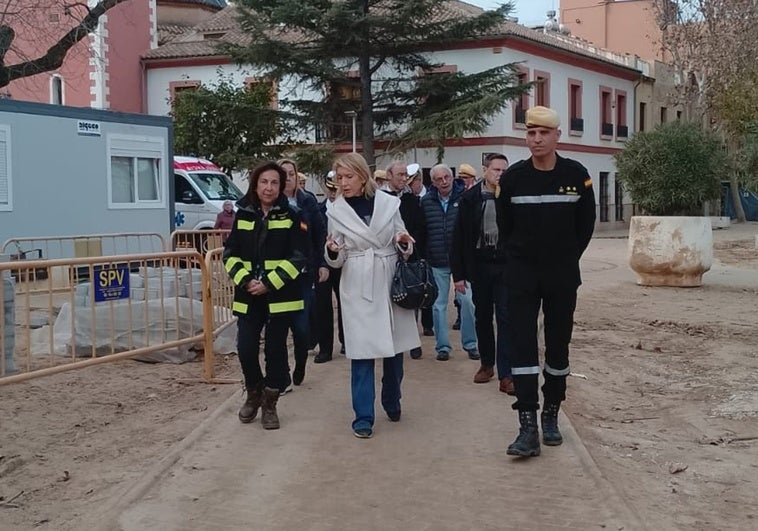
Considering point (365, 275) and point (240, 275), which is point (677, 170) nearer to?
point (365, 275)

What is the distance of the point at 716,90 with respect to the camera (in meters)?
40.7

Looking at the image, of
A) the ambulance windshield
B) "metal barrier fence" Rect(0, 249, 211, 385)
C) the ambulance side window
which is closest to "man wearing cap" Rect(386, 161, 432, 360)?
"metal barrier fence" Rect(0, 249, 211, 385)

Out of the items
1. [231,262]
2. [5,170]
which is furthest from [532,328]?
[5,170]

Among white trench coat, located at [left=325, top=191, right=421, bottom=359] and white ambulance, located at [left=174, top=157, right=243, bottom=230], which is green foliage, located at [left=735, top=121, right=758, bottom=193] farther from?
white trench coat, located at [left=325, top=191, right=421, bottom=359]

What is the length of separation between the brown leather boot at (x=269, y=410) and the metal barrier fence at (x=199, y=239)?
7175 millimetres

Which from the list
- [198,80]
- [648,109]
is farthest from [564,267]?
[648,109]

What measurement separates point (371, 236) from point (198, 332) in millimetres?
3473

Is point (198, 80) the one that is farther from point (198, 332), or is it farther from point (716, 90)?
point (198, 332)

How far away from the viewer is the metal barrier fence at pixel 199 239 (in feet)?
46.2

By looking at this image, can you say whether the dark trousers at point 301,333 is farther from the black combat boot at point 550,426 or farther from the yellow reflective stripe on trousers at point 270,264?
the black combat boot at point 550,426

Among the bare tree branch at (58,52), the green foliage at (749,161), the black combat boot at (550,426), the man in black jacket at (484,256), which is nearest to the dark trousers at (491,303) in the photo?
the man in black jacket at (484,256)

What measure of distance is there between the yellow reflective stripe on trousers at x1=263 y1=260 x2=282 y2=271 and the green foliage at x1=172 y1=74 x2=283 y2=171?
2579cm

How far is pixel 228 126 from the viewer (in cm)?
3241

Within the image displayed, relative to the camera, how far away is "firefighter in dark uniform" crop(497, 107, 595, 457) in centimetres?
554
